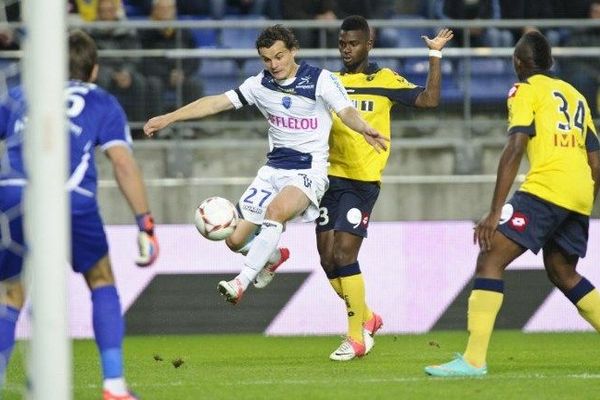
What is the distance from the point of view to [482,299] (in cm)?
805

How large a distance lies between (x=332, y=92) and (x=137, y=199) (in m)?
2.84

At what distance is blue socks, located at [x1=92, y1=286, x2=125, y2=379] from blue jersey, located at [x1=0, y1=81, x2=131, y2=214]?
1.38ft

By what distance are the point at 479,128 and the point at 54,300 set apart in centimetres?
903

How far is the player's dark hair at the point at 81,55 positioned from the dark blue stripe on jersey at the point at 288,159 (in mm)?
2858

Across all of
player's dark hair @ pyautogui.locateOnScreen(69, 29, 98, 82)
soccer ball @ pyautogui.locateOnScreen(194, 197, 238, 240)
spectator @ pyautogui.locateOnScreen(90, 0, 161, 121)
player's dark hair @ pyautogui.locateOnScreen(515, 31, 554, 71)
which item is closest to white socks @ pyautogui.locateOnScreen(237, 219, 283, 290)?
soccer ball @ pyautogui.locateOnScreen(194, 197, 238, 240)

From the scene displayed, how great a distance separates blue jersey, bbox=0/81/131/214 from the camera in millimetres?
6941

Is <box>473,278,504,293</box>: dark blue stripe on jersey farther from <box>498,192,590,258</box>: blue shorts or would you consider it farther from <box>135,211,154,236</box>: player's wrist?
<box>135,211,154,236</box>: player's wrist

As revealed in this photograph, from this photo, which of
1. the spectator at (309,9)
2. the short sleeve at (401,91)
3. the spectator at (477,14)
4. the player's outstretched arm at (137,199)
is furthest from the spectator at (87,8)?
the player's outstretched arm at (137,199)

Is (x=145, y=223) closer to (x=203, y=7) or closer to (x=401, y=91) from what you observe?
(x=401, y=91)

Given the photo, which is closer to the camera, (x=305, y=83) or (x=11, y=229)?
(x=11, y=229)

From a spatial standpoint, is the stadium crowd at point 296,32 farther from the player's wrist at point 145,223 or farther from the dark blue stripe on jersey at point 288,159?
the player's wrist at point 145,223

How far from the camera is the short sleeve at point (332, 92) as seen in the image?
30.7 feet

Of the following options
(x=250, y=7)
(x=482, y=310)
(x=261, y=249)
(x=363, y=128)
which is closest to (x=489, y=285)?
(x=482, y=310)

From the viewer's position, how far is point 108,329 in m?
6.90
